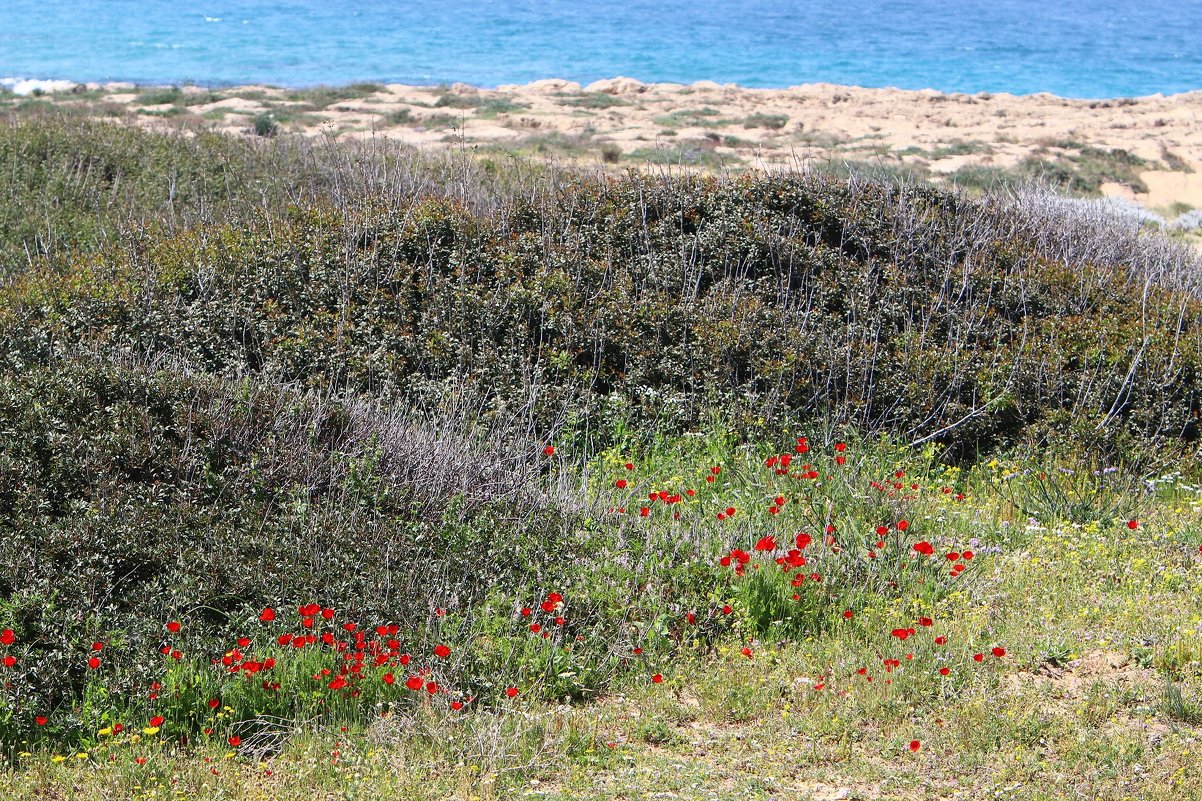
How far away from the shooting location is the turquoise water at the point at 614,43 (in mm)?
45312

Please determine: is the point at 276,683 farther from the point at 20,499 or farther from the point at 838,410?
the point at 838,410

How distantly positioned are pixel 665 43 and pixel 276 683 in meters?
54.4

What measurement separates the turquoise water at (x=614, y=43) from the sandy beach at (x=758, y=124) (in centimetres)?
1299

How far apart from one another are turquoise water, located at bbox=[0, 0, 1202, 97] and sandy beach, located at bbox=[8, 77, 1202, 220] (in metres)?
13.0

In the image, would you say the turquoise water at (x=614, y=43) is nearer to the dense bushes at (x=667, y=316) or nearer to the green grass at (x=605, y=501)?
the dense bushes at (x=667, y=316)

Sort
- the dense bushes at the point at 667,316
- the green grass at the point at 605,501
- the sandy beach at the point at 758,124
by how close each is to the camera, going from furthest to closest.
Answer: the sandy beach at the point at 758,124, the dense bushes at the point at 667,316, the green grass at the point at 605,501

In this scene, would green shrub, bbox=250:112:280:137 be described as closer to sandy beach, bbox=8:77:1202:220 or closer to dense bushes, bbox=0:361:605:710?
sandy beach, bbox=8:77:1202:220

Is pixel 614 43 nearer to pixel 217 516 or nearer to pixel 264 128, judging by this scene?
pixel 264 128

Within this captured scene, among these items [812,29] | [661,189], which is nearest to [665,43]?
[812,29]

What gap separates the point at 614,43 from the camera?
54.8 metres

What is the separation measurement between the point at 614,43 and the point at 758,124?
104 feet

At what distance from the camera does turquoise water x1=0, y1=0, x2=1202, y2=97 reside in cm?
4531

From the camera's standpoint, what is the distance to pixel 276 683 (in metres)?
4.45

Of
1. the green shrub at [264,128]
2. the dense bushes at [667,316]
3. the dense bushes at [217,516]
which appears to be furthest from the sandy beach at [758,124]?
the dense bushes at [217,516]
